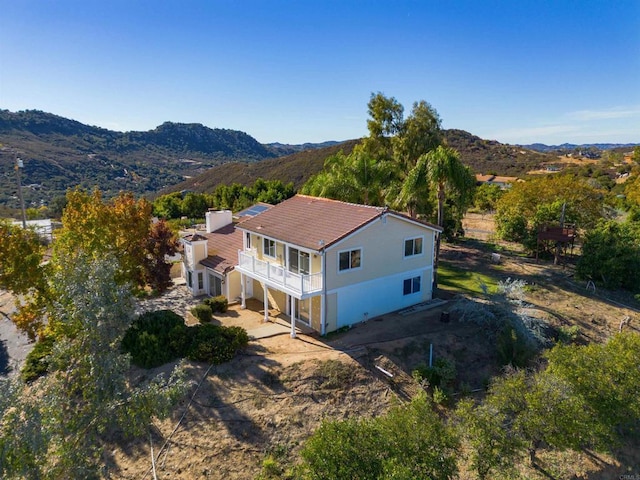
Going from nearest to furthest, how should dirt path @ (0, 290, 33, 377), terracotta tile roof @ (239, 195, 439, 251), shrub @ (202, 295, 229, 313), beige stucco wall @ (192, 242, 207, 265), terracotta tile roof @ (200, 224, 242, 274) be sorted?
terracotta tile roof @ (239, 195, 439, 251)
dirt path @ (0, 290, 33, 377)
shrub @ (202, 295, 229, 313)
terracotta tile roof @ (200, 224, 242, 274)
beige stucco wall @ (192, 242, 207, 265)

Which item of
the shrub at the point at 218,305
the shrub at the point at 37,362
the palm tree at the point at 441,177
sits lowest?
the shrub at the point at 37,362

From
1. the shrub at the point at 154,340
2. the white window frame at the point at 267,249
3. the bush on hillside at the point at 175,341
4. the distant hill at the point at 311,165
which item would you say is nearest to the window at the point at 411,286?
the white window frame at the point at 267,249

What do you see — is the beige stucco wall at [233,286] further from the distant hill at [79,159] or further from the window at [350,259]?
the distant hill at [79,159]

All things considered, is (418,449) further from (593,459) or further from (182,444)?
(593,459)

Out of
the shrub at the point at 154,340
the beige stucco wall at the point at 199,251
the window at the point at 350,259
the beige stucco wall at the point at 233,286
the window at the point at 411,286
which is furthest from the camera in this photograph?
the beige stucco wall at the point at 199,251

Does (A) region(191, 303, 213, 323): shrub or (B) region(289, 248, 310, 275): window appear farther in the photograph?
(A) region(191, 303, 213, 323): shrub

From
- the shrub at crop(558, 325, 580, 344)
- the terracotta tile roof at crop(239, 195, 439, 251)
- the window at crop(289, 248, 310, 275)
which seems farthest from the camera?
the shrub at crop(558, 325, 580, 344)

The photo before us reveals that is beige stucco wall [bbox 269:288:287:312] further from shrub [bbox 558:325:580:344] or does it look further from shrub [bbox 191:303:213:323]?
shrub [bbox 558:325:580:344]

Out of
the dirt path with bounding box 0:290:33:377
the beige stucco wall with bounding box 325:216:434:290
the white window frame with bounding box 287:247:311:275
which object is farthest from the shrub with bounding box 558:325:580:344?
the dirt path with bounding box 0:290:33:377
